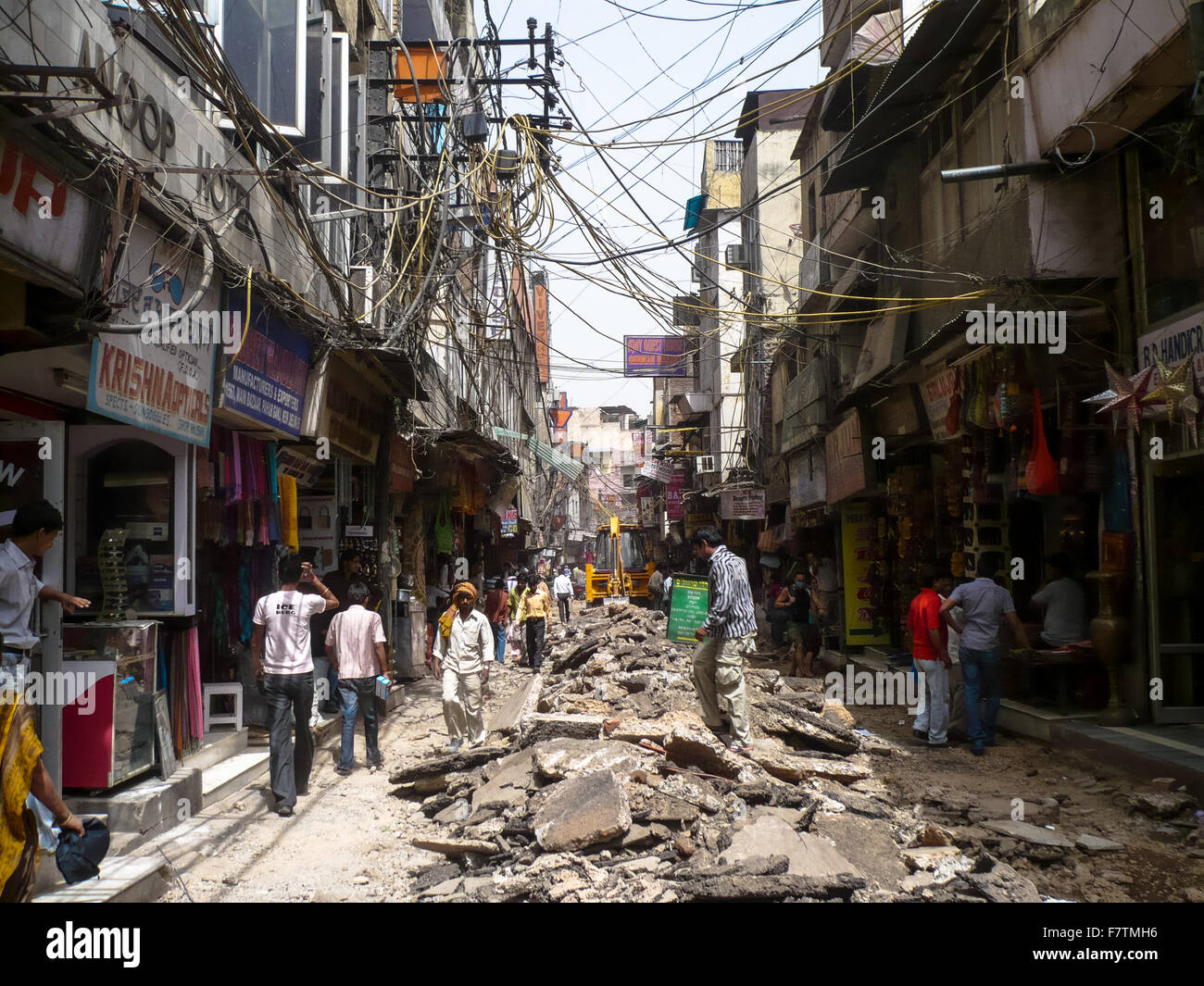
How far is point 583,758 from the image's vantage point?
708cm

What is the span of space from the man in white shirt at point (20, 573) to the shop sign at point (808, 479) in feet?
48.6

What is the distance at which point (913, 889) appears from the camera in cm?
507

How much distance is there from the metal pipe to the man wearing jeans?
401 centimetres

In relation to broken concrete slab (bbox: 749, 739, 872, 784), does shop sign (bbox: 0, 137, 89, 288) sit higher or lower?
higher

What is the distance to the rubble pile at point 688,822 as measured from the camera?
5082 millimetres

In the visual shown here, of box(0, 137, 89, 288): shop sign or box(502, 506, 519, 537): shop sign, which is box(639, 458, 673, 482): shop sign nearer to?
box(502, 506, 519, 537): shop sign

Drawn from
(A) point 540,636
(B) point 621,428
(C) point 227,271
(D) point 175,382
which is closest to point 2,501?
(D) point 175,382

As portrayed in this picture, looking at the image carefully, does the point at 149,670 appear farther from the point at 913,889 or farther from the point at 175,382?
the point at 913,889

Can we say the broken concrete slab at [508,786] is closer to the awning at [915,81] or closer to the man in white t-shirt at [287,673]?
the man in white t-shirt at [287,673]

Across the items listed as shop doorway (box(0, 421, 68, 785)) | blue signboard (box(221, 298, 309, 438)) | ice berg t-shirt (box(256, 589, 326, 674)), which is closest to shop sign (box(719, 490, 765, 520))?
blue signboard (box(221, 298, 309, 438))

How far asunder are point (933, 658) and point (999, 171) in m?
5.04

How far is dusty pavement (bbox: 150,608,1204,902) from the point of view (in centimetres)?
520

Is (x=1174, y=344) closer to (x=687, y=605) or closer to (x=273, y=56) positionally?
(x=687, y=605)

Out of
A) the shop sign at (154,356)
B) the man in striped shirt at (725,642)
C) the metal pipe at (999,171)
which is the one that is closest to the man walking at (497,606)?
the man in striped shirt at (725,642)
